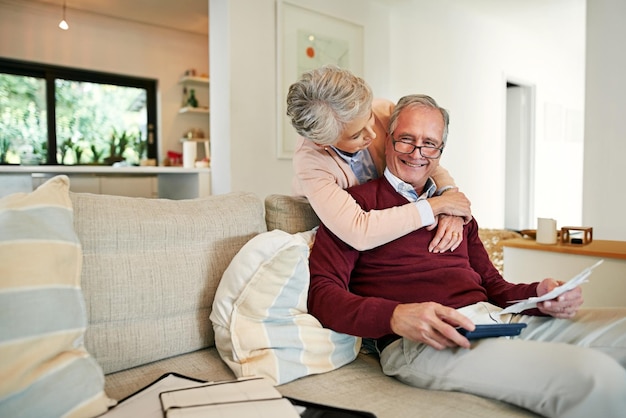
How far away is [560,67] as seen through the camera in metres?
6.41

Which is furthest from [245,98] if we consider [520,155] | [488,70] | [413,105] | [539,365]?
[520,155]

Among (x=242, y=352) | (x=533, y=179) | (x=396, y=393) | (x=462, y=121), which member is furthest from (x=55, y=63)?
(x=533, y=179)

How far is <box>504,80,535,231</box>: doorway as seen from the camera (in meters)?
6.14

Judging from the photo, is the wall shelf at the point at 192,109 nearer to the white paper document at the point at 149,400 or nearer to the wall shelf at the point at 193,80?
the wall shelf at the point at 193,80

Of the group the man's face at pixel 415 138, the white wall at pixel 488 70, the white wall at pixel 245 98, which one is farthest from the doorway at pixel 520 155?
the man's face at pixel 415 138

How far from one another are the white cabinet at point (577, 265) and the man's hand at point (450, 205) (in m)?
0.99

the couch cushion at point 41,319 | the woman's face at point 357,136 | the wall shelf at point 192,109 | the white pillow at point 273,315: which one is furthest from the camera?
the wall shelf at point 192,109

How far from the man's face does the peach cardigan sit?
5.9 inches

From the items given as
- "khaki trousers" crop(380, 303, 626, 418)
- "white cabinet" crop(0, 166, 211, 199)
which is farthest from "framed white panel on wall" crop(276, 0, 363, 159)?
"khaki trousers" crop(380, 303, 626, 418)

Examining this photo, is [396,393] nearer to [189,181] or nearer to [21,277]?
[21,277]

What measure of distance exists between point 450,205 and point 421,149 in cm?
20

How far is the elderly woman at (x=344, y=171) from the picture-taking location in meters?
1.33

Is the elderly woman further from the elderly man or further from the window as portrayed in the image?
the window

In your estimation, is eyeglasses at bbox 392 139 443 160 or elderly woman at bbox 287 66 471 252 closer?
elderly woman at bbox 287 66 471 252
